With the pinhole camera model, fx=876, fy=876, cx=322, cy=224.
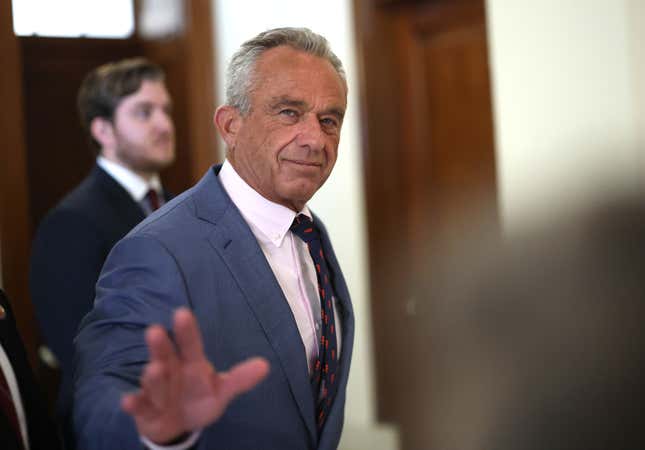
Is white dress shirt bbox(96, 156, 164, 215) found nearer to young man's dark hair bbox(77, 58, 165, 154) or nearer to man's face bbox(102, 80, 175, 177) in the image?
man's face bbox(102, 80, 175, 177)

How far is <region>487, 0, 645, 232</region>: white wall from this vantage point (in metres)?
2.74

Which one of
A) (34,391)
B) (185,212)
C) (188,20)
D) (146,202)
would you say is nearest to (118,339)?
(34,391)

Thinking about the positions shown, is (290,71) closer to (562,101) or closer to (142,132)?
(142,132)

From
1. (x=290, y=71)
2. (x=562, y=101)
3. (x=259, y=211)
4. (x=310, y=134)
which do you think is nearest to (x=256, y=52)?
(x=290, y=71)

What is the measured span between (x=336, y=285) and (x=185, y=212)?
1.23ft

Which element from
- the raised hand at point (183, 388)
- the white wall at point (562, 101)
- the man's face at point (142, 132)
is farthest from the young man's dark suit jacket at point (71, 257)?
the white wall at point (562, 101)

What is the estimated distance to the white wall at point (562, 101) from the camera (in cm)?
274

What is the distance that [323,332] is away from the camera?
158 centimetres

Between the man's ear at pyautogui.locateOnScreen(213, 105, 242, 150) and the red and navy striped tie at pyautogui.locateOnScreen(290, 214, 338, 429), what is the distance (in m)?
0.19

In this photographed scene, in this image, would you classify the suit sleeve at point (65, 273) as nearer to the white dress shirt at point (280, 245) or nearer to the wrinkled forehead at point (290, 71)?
the white dress shirt at point (280, 245)

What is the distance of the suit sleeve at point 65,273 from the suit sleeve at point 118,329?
0.75 metres

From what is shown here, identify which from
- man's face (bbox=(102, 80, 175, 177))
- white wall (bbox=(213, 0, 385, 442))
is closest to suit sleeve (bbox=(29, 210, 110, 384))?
man's face (bbox=(102, 80, 175, 177))

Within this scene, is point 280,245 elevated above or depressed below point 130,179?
below

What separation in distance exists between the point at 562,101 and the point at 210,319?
194cm
